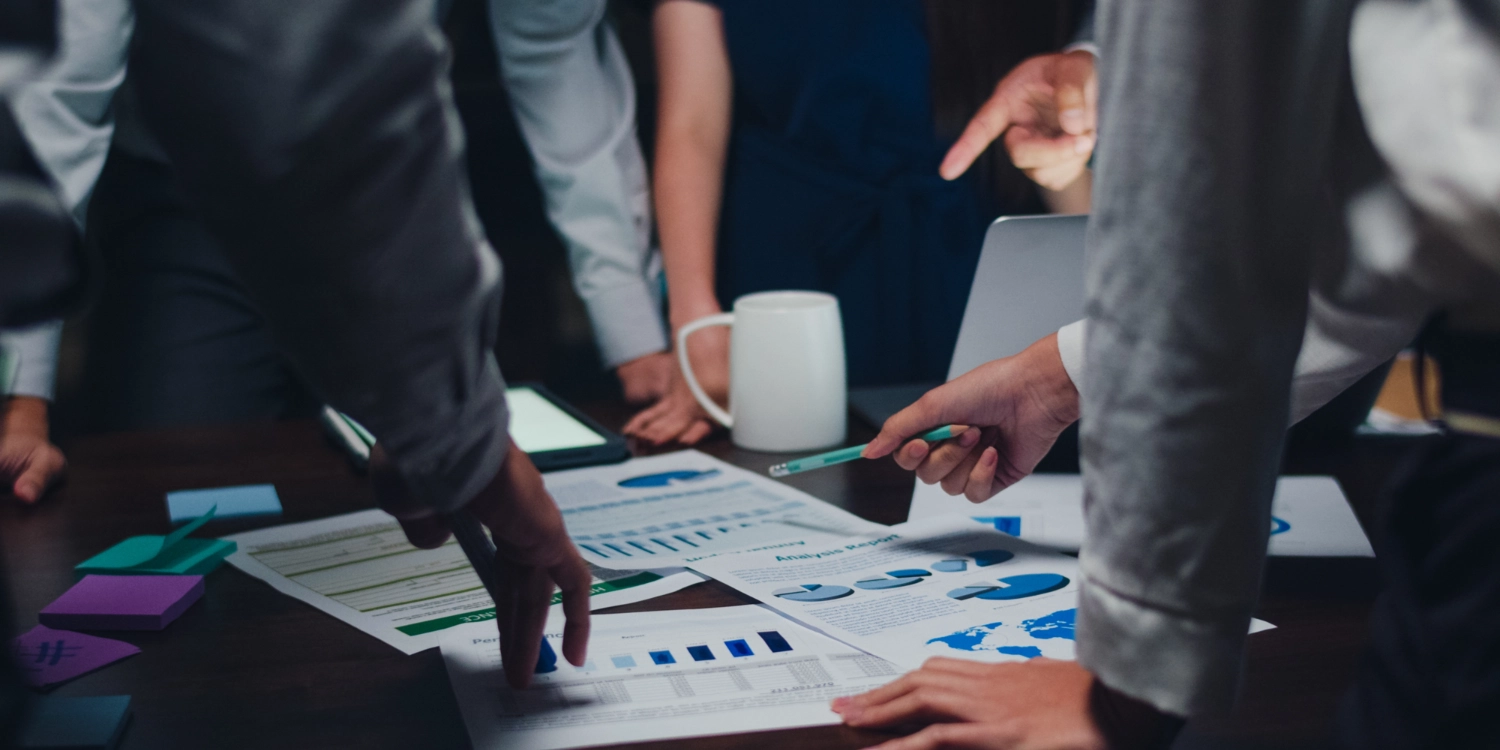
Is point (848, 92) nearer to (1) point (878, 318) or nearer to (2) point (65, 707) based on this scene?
(1) point (878, 318)

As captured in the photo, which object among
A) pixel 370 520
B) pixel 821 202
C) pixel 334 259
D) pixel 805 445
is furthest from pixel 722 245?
pixel 334 259

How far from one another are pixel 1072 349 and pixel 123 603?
62 cm

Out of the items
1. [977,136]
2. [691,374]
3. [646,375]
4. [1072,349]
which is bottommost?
[646,375]

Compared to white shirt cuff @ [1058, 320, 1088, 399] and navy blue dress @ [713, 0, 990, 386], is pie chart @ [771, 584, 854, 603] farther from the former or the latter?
navy blue dress @ [713, 0, 990, 386]

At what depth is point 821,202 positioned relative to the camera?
152 cm

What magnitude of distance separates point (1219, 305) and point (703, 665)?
328 mm

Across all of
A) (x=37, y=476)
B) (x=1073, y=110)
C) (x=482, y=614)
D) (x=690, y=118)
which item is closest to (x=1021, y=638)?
(x=482, y=614)

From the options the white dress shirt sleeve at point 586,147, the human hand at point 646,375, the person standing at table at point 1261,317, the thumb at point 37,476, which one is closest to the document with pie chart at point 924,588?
the person standing at table at point 1261,317

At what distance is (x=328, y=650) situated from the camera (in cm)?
64

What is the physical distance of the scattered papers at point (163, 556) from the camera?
75cm

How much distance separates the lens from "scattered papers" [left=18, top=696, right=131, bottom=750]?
51 cm

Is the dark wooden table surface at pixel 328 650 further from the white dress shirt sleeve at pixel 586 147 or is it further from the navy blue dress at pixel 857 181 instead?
the white dress shirt sleeve at pixel 586 147

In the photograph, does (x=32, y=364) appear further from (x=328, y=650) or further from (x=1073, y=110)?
(x=1073, y=110)

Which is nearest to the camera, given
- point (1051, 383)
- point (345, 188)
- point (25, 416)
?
point (345, 188)
